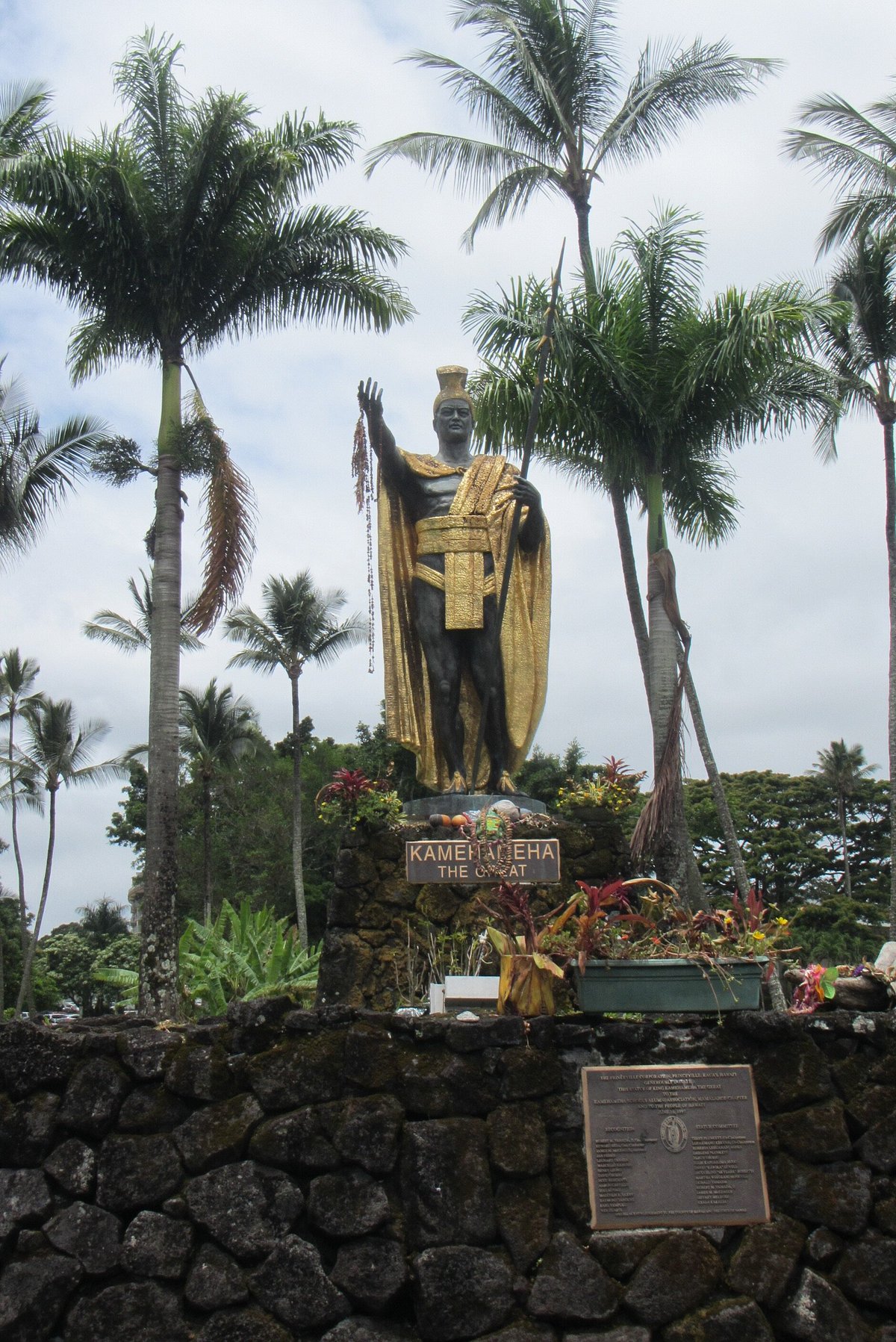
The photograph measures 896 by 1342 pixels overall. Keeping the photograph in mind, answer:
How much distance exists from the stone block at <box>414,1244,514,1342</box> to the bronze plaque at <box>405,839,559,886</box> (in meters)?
2.91

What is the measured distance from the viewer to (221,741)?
3102cm

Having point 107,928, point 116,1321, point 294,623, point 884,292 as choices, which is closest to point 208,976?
point 116,1321

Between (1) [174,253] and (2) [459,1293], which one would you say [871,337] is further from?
(2) [459,1293]

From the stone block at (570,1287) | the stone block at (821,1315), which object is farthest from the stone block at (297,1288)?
the stone block at (821,1315)

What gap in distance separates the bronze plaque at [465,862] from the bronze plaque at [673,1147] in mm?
2523

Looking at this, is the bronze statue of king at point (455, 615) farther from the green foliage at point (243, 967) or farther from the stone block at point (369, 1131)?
the stone block at point (369, 1131)

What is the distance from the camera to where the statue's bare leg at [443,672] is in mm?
8656

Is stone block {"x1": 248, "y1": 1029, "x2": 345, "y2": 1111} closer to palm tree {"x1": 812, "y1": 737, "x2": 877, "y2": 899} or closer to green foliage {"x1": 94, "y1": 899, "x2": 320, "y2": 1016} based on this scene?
green foliage {"x1": 94, "y1": 899, "x2": 320, "y2": 1016}

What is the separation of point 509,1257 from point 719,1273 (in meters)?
0.78

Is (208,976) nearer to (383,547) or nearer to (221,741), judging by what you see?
(383,547)

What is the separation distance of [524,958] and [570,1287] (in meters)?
1.20

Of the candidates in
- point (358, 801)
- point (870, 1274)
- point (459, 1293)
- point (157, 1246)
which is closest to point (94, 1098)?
point (157, 1246)

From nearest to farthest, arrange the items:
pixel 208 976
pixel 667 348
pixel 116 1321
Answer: pixel 116 1321 → pixel 208 976 → pixel 667 348

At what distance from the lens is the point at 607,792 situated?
8.59 m
